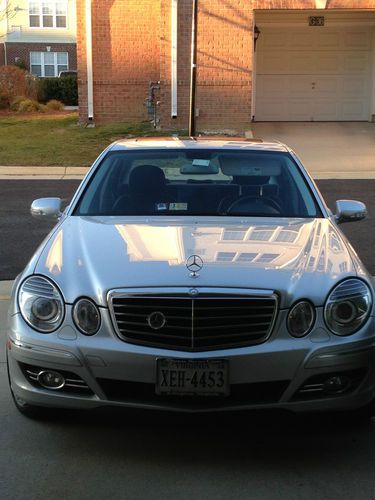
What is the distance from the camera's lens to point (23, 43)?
42.2 metres

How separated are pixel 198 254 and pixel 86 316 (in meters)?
0.71

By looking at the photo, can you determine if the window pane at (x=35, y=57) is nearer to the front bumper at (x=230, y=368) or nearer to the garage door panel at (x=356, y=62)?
the garage door panel at (x=356, y=62)

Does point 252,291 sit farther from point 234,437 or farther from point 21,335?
point 21,335

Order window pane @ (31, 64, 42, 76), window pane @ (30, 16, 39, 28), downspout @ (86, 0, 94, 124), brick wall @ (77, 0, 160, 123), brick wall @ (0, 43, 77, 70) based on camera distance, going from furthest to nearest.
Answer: window pane @ (31, 64, 42, 76) < brick wall @ (0, 43, 77, 70) < window pane @ (30, 16, 39, 28) < brick wall @ (77, 0, 160, 123) < downspout @ (86, 0, 94, 124)

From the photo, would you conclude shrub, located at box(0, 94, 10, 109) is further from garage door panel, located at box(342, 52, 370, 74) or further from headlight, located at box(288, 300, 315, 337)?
headlight, located at box(288, 300, 315, 337)

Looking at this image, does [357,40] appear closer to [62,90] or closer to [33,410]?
[62,90]

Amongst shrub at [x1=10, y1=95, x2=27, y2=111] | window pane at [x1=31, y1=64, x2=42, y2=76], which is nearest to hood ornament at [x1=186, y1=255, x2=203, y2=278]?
shrub at [x1=10, y1=95, x2=27, y2=111]

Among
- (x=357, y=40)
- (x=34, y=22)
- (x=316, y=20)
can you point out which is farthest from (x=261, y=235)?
(x=34, y=22)

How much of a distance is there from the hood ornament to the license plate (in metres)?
0.44

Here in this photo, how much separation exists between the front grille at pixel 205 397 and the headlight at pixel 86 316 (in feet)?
0.82

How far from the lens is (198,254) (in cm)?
366

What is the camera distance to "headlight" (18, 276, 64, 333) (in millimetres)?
3400

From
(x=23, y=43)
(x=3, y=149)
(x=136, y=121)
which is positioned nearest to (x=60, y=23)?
(x=23, y=43)

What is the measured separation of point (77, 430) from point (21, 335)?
0.73 metres
